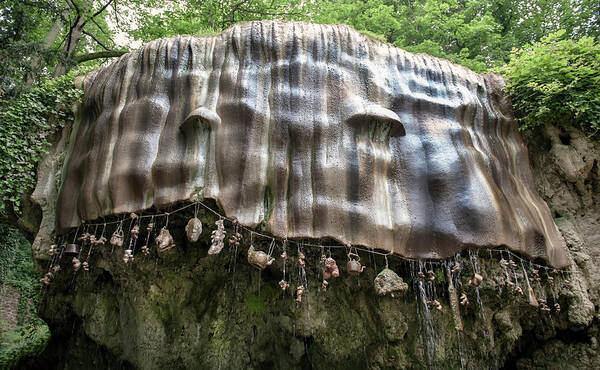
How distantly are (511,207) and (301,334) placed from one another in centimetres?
307

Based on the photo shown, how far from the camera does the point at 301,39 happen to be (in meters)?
4.37

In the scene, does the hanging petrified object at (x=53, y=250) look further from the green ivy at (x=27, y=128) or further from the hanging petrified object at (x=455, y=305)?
the hanging petrified object at (x=455, y=305)

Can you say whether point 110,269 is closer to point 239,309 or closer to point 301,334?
point 239,309

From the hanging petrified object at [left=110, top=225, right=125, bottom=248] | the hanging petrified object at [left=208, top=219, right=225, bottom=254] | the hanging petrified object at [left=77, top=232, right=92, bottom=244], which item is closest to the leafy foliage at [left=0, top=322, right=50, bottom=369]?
the hanging petrified object at [left=77, top=232, right=92, bottom=244]

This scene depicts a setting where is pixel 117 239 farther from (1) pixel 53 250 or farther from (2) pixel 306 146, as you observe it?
(2) pixel 306 146

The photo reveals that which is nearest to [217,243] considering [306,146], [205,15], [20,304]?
[306,146]

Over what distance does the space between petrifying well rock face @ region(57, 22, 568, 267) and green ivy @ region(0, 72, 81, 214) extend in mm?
528

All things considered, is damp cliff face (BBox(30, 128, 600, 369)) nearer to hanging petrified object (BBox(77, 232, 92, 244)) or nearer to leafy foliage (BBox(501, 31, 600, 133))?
hanging petrified object (BBox(77, 232, 92, 244))

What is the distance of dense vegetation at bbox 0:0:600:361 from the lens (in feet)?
16.0

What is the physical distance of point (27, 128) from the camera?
486cm

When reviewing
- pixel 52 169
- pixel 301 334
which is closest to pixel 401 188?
pixel 301 334

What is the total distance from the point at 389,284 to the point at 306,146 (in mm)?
1759

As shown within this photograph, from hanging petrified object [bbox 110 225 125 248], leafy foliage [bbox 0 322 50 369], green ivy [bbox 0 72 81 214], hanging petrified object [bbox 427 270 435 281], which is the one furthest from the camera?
leafy foliage [bbox 0 322 50 369]

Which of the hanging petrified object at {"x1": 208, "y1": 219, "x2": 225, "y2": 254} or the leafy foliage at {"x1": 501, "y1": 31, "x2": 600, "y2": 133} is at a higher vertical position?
the leafy foliage at {"x1": 501, "y1": 31, "x2": 600, "y2": 133}
